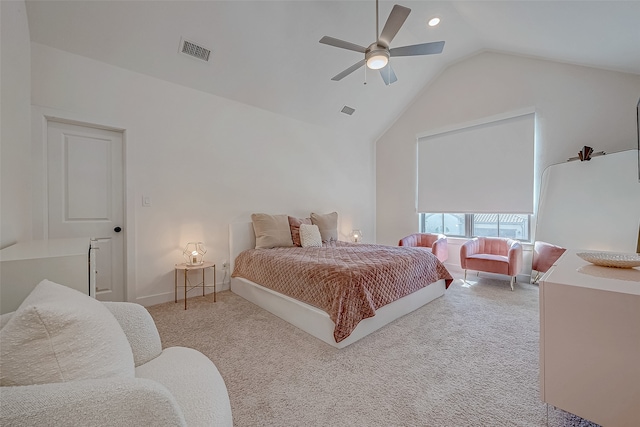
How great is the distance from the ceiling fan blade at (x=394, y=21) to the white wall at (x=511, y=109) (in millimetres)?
2712

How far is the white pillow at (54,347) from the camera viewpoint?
609 mm

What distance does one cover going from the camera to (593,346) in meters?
1.12

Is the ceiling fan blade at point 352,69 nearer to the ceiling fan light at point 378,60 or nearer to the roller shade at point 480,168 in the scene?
the ceiling fan light at point 378,60

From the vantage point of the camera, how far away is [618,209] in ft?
9.29

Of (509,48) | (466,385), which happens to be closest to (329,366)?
(466,385)

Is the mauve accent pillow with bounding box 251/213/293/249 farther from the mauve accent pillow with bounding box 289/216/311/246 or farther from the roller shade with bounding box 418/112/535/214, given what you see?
the roller shade with bounding box 418/112/535/214

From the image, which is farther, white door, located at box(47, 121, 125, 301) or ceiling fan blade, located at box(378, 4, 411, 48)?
white door, located at box(47, 121, 125, 301)

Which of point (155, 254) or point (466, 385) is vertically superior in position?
point (155, 254)

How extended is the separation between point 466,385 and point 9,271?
2.52 m

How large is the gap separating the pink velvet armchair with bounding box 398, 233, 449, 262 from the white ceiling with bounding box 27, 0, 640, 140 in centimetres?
263

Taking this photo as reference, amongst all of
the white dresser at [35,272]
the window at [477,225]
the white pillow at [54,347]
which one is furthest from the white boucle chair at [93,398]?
the window at [477,225]

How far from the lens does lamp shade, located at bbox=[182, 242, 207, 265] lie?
3168mm

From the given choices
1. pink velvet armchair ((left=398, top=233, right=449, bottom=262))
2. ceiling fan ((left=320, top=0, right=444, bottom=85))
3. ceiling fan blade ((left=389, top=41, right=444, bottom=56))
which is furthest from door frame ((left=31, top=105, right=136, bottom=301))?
pink velvet armchair ((left=398, top=233, right=449, bottom=262))

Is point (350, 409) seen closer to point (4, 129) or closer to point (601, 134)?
point (4, 129)
